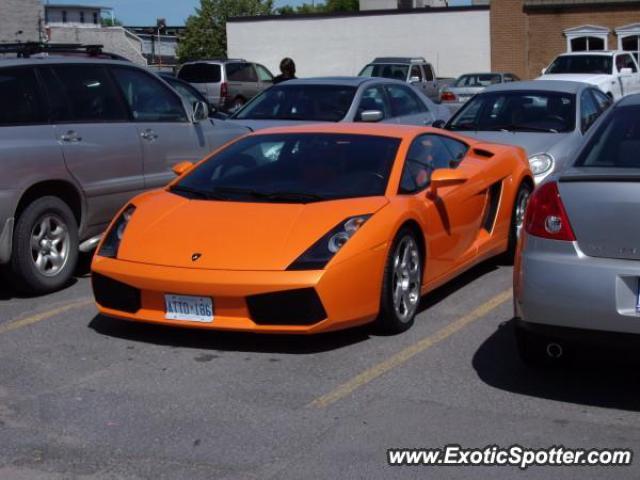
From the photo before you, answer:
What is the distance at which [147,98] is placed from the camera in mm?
9305

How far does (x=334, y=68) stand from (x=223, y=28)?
19959mm

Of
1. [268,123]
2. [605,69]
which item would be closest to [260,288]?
[268,123]

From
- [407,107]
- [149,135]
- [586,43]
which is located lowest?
[407,107]

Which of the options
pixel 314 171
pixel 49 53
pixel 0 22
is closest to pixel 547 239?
pixel 314 171

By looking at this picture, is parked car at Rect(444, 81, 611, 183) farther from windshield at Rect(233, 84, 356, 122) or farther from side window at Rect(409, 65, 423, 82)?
side window at Rect(409, 65, 423, 82)

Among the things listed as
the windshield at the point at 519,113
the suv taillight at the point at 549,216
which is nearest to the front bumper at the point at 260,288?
the suv taillight at the point at 549,216

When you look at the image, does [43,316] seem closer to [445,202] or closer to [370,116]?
[445,202]

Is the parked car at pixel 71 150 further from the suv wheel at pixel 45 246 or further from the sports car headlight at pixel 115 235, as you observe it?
the sports car headlight at pixel 115 235

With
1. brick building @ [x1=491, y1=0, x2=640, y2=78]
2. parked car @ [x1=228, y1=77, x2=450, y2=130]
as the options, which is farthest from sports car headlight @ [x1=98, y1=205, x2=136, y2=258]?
brick building @ [x1=491, y1=0, x2=640, y2=78]

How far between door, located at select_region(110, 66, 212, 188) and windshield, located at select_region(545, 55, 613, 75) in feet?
62.2

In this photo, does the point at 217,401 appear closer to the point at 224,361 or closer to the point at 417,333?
the point at 224,361

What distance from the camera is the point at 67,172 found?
8141 mm

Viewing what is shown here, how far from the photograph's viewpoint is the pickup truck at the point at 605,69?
82.5 ft

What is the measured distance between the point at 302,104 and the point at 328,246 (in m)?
6.46
